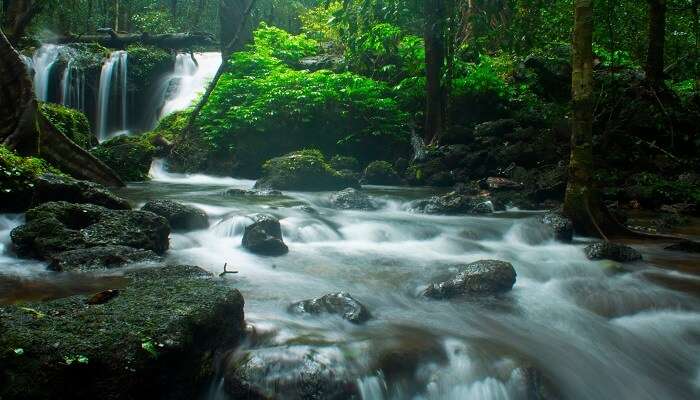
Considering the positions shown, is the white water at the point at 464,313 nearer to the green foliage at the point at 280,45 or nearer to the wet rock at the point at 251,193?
the wet rock at the point at 251,193

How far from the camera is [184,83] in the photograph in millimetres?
22172

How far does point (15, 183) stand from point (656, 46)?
1433 centimetres

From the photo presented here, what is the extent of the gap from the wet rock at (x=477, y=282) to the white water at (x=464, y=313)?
0.60 feet

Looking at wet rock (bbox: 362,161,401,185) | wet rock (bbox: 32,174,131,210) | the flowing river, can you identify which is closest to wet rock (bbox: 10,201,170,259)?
the flowing river

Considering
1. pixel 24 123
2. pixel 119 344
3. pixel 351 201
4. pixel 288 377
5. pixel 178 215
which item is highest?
pixel 24 123

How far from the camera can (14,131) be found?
932 cm

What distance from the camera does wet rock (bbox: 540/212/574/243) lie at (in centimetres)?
819

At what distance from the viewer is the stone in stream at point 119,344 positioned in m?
2.94

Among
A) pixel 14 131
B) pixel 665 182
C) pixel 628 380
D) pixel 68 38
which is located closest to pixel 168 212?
pixel 14 131

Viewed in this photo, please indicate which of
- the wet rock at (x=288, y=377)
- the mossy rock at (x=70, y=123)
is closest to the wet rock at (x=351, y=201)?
the mossy rock at (x=70, y=123)

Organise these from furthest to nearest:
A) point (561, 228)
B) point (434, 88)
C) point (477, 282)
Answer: point (434, 88) → point (561, 228) → point (477, 282)

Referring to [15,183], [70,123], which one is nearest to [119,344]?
[15,183]

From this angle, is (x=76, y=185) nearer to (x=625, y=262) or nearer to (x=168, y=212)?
(x=168, y=212)

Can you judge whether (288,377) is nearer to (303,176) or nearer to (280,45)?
(303,176)
